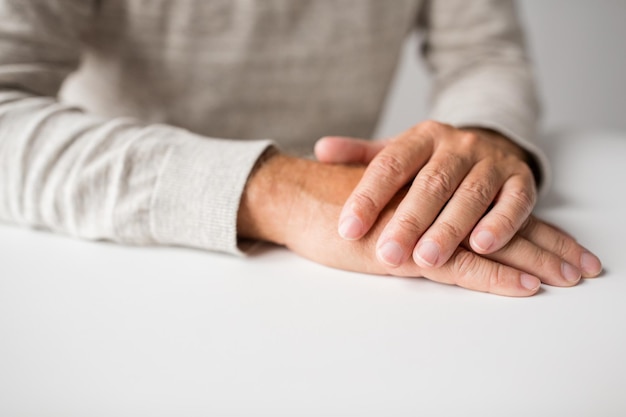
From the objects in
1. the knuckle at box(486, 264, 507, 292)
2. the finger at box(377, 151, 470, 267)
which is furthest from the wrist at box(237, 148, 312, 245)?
the knuckle at box(486, 264, 507, 292)

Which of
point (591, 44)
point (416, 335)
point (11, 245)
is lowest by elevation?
point (11, 245)

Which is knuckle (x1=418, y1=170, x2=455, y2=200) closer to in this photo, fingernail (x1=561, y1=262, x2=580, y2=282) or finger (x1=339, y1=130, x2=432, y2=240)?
finger (x1=339, y1=130, x2=432, y2=240)

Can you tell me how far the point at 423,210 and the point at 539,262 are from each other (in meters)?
0.13

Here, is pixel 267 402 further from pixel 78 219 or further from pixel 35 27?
pixel 35 27

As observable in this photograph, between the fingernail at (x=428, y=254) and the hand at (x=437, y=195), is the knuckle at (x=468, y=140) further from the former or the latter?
the fingernail at (x=428, y=254)

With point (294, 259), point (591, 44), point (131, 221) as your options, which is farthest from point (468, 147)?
point (591, 44)

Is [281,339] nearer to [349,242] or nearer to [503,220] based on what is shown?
[349,242]

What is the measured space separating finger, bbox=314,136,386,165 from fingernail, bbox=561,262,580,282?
0.88 feet

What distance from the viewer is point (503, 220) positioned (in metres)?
0.64

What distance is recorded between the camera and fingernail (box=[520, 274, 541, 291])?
2.01 feet

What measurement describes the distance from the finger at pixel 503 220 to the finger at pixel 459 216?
1 cm

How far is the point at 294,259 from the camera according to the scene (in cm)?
70

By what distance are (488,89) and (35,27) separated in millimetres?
693

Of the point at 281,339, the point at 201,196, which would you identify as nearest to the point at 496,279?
the point at 281,339
